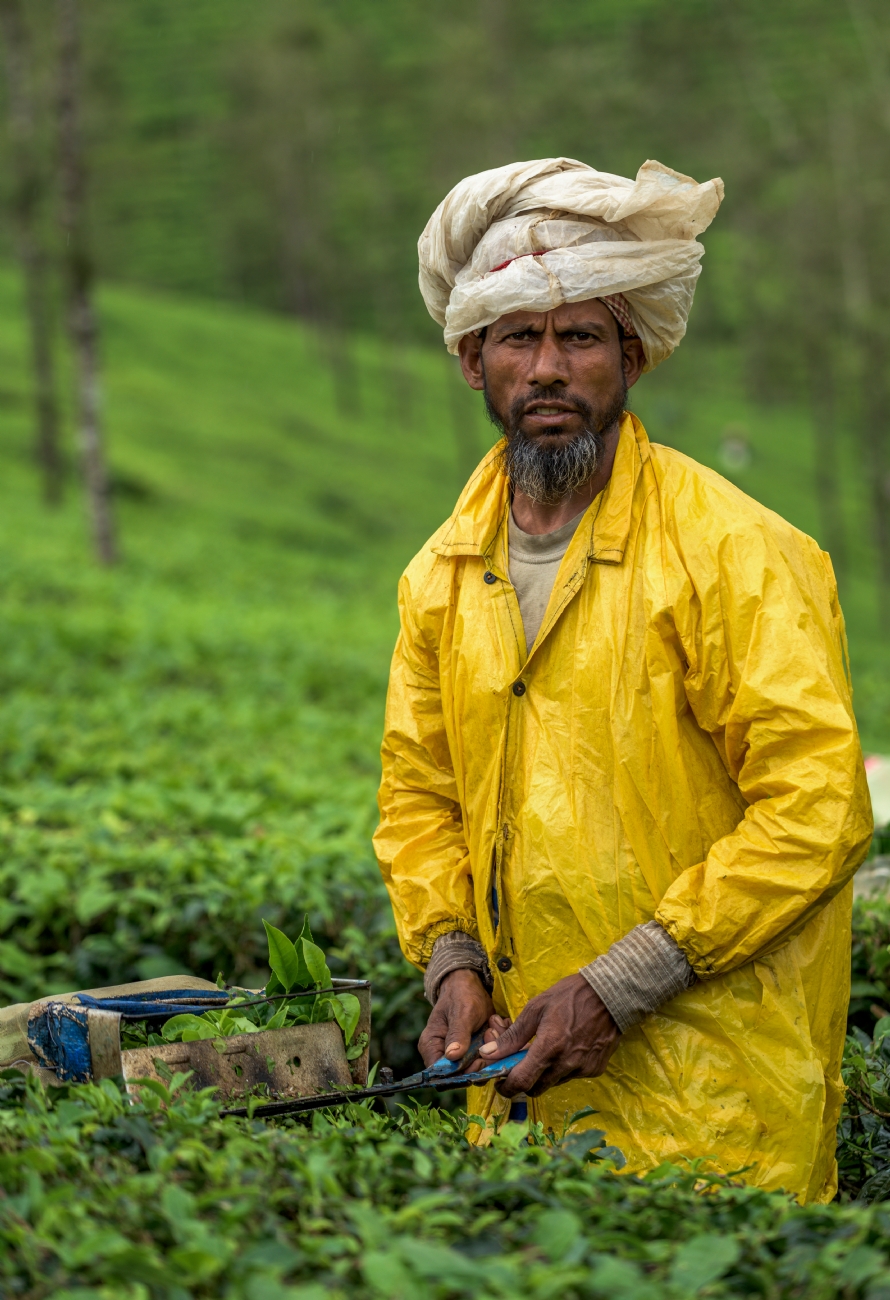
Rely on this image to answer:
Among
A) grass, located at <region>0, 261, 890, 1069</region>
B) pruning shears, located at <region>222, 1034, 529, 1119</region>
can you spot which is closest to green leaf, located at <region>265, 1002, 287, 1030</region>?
pruning shears, located at <region>222, 1034, 529, 1119</region>

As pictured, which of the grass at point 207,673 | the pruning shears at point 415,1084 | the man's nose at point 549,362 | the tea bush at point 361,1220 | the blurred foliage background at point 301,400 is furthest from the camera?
the blurred foliage background at point 301,400

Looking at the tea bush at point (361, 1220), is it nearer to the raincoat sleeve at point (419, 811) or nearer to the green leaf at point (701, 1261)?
the green leaf at point (701, 1261)

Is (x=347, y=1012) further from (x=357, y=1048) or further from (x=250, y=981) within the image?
(x=250, y=981)

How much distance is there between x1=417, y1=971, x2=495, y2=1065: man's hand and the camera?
104 inches

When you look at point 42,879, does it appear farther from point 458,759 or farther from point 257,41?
point 257,41

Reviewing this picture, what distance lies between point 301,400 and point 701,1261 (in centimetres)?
3748

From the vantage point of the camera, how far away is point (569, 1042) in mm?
2441

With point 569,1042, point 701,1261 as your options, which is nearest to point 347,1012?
point 569,1042

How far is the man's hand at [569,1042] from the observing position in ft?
8.01

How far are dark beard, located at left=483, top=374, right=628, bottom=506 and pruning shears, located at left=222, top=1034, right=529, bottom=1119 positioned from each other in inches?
43.3

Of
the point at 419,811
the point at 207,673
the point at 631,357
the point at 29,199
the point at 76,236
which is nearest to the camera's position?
the point at 631,357

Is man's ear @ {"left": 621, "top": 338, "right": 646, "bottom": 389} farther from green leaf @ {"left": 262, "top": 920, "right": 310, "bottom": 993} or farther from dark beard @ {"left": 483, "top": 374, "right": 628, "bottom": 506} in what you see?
green leaf @ {"left": 262, "top": 920, "right": 310, "bottom": 993}

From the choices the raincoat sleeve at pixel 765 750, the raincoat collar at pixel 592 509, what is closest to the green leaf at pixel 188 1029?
the raincoat sleeve at pixel 765 750

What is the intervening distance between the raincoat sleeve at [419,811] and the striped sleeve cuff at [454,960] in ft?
0.07
